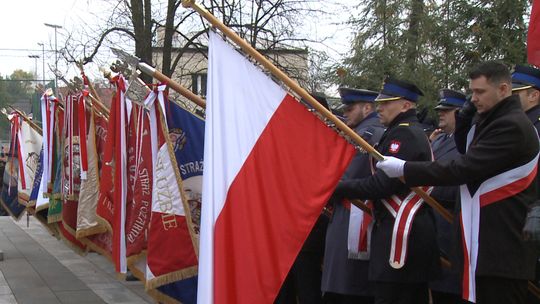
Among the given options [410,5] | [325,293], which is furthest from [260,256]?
[410,5]

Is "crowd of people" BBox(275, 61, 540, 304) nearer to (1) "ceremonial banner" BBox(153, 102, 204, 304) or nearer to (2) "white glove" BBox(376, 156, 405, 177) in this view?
(2) "white glove" BBox(376, 156, 405, 177)

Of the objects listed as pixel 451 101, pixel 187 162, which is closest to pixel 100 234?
pixel 187 162

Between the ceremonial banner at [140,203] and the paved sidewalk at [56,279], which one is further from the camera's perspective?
the paved sidewalk at [56,279]

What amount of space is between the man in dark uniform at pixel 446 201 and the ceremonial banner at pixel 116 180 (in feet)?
8.90

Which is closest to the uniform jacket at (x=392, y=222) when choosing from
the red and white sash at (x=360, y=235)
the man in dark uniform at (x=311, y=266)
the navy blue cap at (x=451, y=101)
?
the red and white sash at (x=360, y=235)

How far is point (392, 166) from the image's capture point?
3.63 meters

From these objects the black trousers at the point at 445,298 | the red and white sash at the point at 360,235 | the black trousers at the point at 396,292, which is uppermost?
the red and white sash at the point at 360,235

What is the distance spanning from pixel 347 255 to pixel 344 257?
Answer: 0.04m

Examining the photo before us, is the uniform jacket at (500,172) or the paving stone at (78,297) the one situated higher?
the uniform jacket at (500,172)

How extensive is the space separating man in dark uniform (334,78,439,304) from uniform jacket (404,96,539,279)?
0.56 m

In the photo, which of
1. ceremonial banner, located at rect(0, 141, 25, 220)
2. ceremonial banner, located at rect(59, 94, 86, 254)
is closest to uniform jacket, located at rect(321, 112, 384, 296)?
ceremonial banner, located at rect(59, 94, 86, 254)

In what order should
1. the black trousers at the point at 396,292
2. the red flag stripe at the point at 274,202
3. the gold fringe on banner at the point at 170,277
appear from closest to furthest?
the red flag stripe at the point at 274,202 → the black trousers at the point at 396,292 → the gold fringe on banner at the point at 170,277

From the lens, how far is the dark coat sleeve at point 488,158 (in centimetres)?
335

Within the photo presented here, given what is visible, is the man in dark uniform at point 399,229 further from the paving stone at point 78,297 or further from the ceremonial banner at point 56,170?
the ceremonial banner at point 56,170
